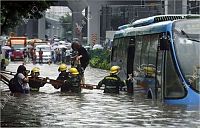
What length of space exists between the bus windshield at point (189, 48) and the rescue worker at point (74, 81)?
16.2ft

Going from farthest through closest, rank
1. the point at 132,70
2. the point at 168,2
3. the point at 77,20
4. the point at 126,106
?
the point at 77,20
the point at 168,2
the point at 132,70
the point at 126,106

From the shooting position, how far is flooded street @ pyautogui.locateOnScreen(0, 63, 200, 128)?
11562 millimetres

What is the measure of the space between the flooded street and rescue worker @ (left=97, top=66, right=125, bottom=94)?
513mm

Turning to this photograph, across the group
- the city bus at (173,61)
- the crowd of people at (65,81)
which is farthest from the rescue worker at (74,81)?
the city bus at (173,61)

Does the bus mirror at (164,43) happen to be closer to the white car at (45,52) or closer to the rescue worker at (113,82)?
the rescue worker at (113,82)

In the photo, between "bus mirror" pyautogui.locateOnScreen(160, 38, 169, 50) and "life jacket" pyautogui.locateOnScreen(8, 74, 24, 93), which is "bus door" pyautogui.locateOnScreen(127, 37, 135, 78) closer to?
"life jacket" pyautogui.locateOnScreen(8, 74, 24, 93)

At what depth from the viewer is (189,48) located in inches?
609

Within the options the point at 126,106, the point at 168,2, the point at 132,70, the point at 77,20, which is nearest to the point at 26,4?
the point at 126,106

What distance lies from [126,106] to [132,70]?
19.4ft

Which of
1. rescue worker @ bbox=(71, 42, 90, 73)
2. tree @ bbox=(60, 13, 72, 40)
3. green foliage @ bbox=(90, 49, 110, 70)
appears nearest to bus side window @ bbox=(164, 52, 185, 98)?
rescue worker @ bbox=(71, 42, 90, 73)

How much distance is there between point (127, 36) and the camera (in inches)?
886

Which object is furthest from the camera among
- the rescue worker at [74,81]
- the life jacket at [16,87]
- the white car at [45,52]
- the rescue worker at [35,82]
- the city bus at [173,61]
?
the white car at [45,52]

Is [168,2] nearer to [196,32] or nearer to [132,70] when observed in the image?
[132,70]

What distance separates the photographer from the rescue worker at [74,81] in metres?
19.6
